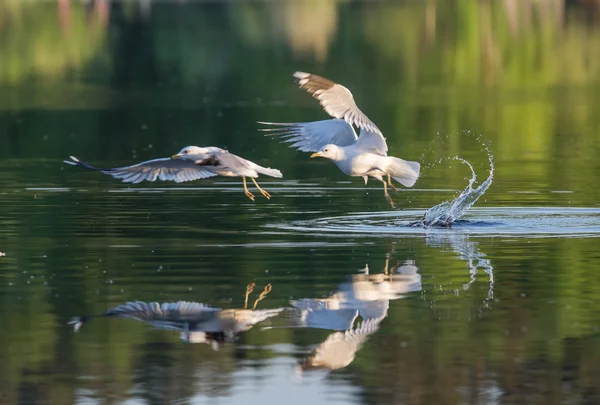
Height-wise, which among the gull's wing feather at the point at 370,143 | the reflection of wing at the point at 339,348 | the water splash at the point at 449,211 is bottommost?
the reflection of wing at the point at 339,348

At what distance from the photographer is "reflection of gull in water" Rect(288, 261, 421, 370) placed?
12.0m

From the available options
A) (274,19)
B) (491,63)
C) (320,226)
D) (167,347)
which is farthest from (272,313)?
(274,19)

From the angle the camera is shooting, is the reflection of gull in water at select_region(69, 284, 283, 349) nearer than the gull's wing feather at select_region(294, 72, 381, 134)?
Yes

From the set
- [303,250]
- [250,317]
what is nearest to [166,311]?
[250,317]

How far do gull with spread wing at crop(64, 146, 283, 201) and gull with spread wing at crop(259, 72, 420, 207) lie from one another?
94 centimetres

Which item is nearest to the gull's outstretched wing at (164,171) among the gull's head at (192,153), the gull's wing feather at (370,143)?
the gull's head at (192,153)

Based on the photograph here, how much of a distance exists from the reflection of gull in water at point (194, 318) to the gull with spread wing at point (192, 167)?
Result: 433 centimetres

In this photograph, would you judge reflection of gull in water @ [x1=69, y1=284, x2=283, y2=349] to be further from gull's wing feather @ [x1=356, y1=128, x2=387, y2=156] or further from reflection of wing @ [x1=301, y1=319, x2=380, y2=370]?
gull's wing feather @ [x1=356, y1=128, x2=387, y2=156]

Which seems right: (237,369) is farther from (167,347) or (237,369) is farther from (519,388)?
(519,388)

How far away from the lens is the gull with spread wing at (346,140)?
1925cm

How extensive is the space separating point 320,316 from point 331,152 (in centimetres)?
649

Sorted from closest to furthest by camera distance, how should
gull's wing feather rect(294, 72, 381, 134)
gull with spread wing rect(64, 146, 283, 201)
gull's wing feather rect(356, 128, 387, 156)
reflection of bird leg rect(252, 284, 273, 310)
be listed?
reflection of bird leg rect(252, 284, 273, 310) < gull with spread wing rect(64, 146, 283, 201) < gull's wing feather rect(294, 72, 381, 134) < gull's wing feather rect(356, 128, 387, 156)

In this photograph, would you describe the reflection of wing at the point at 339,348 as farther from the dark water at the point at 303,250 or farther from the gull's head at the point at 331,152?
the gull's head at the point at 331,152

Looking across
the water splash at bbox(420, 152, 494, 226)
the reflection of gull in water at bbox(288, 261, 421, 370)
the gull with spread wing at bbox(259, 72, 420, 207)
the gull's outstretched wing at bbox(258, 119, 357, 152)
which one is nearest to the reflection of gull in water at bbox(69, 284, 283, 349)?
the reflection of gull in water at bbox(288, 261, 421, 370)
